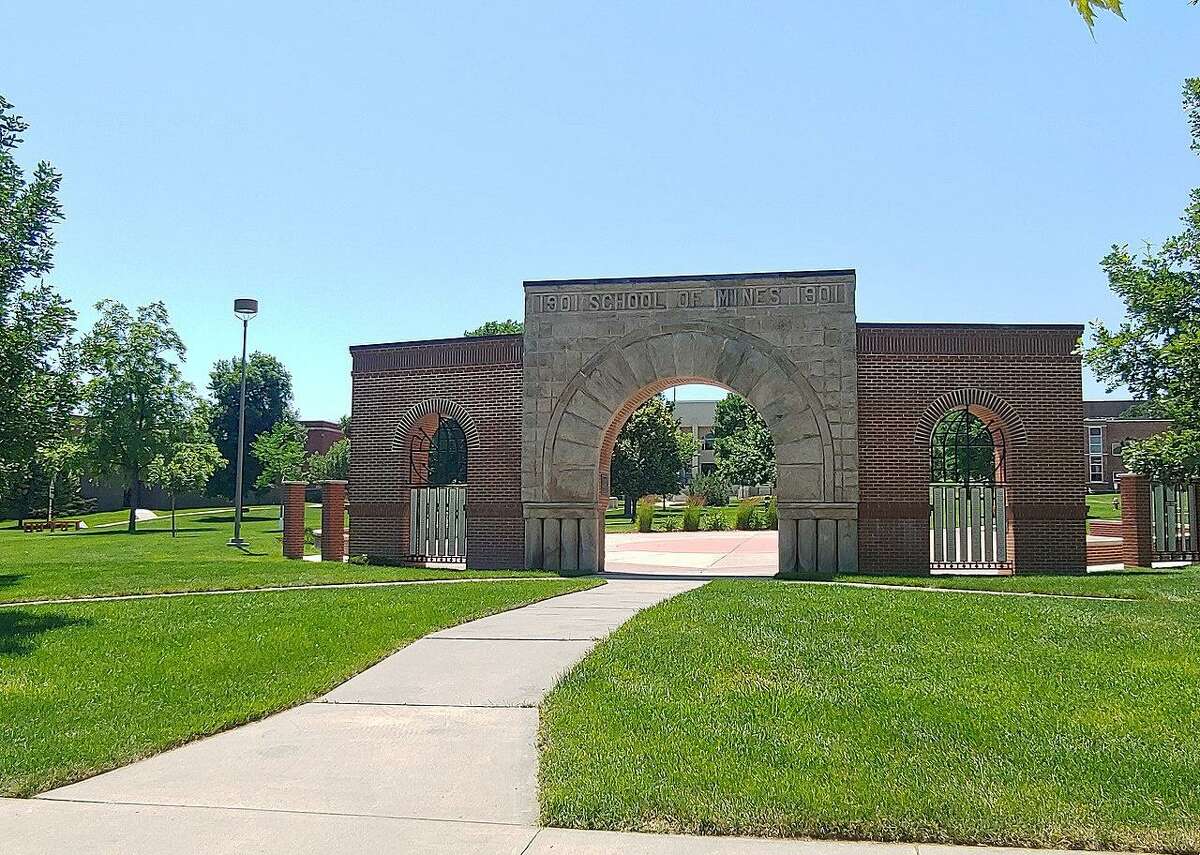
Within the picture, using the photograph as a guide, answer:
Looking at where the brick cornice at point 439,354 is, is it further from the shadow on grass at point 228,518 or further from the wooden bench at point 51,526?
the shadow on grass at point 228,518

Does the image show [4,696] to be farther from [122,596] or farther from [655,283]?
[655,283]

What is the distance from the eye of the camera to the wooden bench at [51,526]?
41.5 m

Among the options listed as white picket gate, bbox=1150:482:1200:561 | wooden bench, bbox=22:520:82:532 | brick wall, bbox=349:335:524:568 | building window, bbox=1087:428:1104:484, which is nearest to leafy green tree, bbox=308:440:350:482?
wooden bench, bbox=22:520:82:532

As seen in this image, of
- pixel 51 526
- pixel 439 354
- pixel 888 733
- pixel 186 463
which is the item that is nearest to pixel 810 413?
pixel 439 354

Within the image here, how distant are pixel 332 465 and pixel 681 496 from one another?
115 feet

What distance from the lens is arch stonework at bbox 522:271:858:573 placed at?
1722cm

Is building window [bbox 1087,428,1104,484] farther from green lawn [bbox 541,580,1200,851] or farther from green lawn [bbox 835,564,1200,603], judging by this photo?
green lawn [bbox 541,580,1200,851]

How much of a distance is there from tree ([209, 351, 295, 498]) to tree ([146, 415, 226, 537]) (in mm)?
18980

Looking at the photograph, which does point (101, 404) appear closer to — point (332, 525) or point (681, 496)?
point (332, 525)

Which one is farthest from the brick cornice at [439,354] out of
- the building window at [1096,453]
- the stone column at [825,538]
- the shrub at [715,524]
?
the building window at [1096,453]

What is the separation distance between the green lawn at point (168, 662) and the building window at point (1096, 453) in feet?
198

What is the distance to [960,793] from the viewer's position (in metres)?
4.91

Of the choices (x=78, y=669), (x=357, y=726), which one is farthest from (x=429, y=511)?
(x=357, y=726)

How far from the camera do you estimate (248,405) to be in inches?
2628
